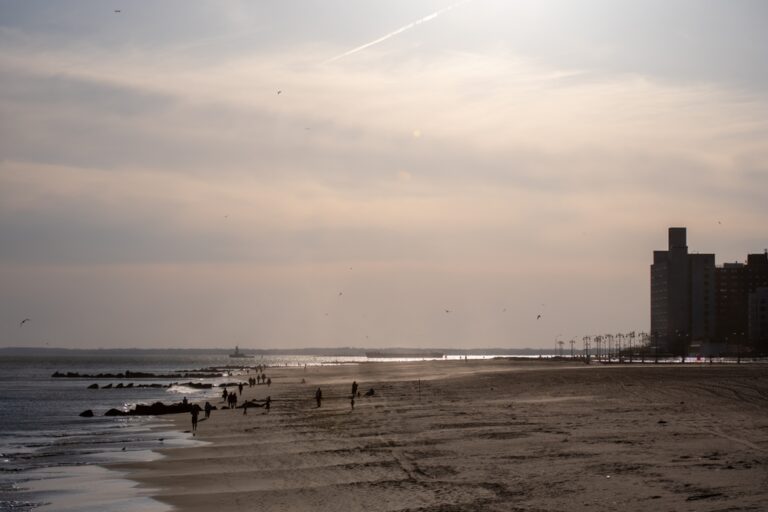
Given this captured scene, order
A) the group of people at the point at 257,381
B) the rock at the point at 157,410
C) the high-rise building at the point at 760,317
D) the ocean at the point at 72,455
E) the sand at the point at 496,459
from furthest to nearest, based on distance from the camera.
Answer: the high-rise building at the point at 760,317
the group of people at the point at 257,381
the rock at the point at 157,410
the ocean at the point at 72,455
the sand at the point at 496,459

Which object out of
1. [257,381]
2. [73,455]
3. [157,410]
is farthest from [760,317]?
[73,455]

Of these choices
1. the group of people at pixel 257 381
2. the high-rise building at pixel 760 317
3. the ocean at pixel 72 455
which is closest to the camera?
the ocean at pixel 72 455

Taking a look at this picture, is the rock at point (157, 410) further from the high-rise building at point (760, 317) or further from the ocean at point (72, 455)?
the high-rise building at point (760, 317)

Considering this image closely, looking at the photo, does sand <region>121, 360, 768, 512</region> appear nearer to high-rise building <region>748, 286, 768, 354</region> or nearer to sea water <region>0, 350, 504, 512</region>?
sea water <region>0, 350, 504, 512</region>

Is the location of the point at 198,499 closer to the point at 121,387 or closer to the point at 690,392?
the point at 690,392

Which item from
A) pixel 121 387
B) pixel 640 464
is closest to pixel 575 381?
pixel 640 464

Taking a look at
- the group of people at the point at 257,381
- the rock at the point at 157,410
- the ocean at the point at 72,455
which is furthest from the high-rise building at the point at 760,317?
the ocean at the point at 72,455

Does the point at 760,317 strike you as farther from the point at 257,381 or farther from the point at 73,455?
the point at 73,455

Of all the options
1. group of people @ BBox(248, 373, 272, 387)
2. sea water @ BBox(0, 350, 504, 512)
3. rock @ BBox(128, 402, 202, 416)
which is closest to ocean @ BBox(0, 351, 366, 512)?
sea water @ BBox(0, 350, 504, 512)

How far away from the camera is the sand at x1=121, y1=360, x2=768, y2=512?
64.2 ft

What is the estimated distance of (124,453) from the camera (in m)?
36.6

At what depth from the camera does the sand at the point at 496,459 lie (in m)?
19.6

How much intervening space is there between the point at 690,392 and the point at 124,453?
28563 millimetres

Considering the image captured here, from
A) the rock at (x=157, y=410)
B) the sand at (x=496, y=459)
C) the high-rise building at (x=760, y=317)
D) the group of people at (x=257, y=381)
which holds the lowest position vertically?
the group of people at (x=257, y=381)
